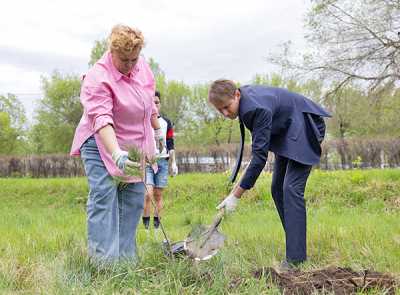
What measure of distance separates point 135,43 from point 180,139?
3585 cm

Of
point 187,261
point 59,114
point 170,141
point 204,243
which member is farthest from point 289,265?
point 59,114

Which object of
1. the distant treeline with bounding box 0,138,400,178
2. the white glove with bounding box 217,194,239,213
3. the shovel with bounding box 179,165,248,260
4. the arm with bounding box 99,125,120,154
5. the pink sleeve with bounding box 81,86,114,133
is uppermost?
the pink sleeve with bounding box 81,86,114,133

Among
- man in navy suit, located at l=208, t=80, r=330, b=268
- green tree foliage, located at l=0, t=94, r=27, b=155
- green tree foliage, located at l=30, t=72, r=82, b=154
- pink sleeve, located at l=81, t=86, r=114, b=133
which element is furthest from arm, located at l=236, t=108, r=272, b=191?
green tree foliage, located at l=0, t=94, r=27, b=155

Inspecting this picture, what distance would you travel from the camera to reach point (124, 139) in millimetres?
3457

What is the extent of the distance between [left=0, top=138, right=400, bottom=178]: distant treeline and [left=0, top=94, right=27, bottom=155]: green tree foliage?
9681 millimetres

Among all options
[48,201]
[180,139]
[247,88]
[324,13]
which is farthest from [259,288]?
[180,139]

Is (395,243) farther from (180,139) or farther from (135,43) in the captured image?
(180,139)

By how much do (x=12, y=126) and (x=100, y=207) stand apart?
34.5 m

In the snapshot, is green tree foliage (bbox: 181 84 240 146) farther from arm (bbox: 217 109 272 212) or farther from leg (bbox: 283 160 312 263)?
arm (bbox: 217 109 272 212)

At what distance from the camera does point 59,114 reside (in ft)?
103

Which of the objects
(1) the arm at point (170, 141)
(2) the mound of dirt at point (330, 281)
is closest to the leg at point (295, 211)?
(2) the mound of dirt at point (330, 281)

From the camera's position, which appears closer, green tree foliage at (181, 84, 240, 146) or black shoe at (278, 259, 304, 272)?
black shoe at (278, 259, 304, 272)

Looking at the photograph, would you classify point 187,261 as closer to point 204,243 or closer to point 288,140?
point 204,243

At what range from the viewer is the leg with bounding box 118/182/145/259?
3.63m
